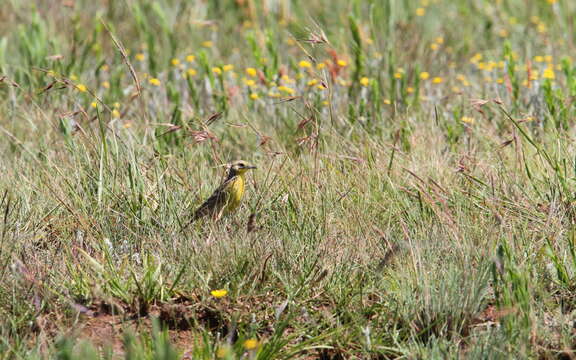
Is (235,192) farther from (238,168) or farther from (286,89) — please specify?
(286,89)

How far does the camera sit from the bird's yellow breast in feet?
14.9

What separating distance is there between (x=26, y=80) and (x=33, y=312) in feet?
11.7

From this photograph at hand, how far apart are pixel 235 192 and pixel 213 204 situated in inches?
8.8

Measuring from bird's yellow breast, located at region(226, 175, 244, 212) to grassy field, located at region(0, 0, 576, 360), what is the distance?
0.22 feet

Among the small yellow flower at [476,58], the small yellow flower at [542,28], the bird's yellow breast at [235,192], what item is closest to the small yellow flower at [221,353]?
the bird's yellow breast at [235,192]

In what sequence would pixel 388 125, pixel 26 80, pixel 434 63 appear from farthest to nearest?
pixel 434 63, pixel 26 80, pixel 388 125

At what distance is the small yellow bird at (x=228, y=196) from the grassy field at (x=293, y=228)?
0.07m

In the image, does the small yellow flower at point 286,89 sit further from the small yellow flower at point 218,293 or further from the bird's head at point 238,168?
the small yellow flower at point 218,293

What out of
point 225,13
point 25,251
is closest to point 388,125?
point 25,251

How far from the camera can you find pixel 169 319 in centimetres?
368

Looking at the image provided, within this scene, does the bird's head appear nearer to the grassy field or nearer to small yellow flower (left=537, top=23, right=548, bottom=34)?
the grassy field

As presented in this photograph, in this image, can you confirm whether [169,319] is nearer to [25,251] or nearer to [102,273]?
[102,273]

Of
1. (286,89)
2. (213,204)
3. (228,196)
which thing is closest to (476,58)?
(286,89)

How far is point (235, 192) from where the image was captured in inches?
181
